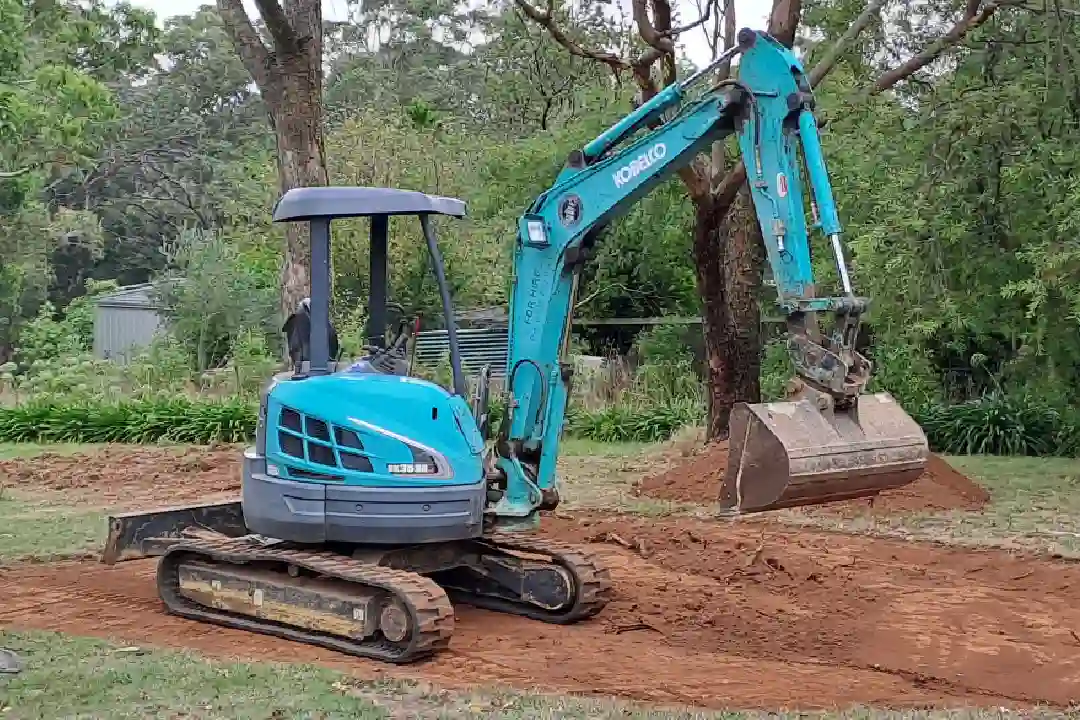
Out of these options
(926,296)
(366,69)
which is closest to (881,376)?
(926,296)

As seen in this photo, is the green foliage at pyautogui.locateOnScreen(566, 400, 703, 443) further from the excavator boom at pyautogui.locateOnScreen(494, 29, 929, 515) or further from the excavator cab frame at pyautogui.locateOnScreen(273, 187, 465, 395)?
the excavator cab frame at pyautogui.locateOnScreen(273, 187, 465, 395)

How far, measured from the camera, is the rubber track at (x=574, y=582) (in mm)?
7559

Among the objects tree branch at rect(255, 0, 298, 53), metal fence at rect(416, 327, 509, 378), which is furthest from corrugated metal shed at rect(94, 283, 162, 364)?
tree branch at rect(255, 0, 298, 53)

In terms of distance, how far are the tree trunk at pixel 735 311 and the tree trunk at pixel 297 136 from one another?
169 inches

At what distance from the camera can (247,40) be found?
12.4 meters

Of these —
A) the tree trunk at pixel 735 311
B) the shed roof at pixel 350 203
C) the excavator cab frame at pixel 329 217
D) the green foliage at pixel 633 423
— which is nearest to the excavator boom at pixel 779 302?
the excavator cab frame at pixel 329 217

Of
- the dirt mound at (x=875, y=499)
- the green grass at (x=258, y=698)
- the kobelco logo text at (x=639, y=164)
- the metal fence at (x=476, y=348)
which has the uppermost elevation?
the kobelco logo text at (x=639, y=164)

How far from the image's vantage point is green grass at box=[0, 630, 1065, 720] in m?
5.48

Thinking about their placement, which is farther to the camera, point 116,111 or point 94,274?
point 94,274

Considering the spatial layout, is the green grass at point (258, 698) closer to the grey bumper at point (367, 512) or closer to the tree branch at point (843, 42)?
the grey bumper at point (367, 512)

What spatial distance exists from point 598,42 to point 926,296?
11543mm

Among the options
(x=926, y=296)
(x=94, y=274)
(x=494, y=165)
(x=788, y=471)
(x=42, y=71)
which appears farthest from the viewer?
(x=94, y=274)

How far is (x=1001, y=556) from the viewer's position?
384 inches

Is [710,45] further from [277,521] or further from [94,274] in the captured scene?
[94,274]
